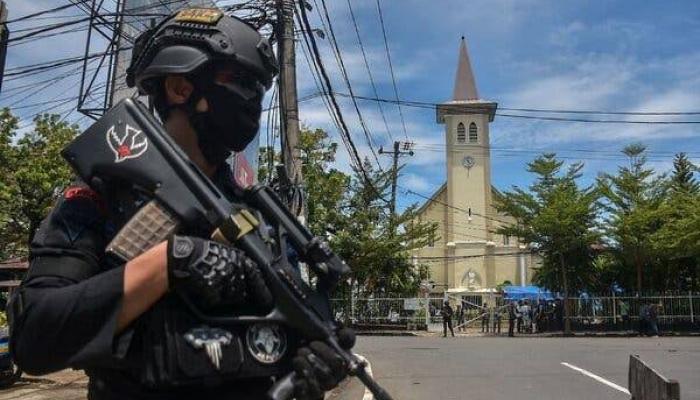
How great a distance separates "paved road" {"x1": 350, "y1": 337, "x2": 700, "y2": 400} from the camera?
9766 millimetres

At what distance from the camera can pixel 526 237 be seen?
2805cm

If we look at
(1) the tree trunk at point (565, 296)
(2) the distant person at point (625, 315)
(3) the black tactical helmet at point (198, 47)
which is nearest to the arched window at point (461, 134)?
(1) the tree trunk at point (565, 296)

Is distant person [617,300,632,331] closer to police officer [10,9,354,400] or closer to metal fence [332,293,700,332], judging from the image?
metal fence [332,293,700,332]

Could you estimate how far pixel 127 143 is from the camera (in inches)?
56.6

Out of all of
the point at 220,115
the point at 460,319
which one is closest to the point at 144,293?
the point at 220,115

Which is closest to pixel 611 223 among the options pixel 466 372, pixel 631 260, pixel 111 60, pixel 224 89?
pixel 631 260

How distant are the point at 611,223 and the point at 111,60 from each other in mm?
23547

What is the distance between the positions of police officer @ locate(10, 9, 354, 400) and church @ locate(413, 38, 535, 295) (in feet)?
151

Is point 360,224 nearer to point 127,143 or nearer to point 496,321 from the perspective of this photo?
point 496,321

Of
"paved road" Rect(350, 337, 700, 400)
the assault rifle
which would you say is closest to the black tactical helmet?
the assault rifle

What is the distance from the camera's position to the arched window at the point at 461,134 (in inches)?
1953

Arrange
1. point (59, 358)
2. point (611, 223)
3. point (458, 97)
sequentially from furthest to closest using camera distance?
1. point (458, 97)
2. point (611, 223)
3. point (59, 358)

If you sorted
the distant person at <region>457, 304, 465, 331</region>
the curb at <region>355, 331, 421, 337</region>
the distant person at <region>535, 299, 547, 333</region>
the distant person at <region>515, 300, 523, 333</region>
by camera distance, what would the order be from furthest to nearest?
the distant person at <region>457, 304, 465, 331</region> → the distant person at <region>535, 299, 547, 333</region> → the distant person at <region>515, 300, 523, 333</region> → the curb at <region>355, 331, 421, 337</region>

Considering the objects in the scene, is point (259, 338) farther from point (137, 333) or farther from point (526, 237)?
point (526, 237)
